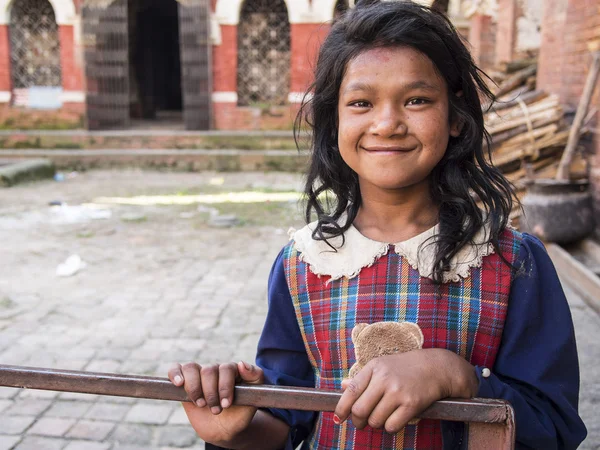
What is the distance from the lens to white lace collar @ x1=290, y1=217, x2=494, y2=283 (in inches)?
51.4

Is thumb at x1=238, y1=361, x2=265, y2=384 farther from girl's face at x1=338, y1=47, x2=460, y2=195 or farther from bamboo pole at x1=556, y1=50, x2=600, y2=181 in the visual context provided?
bamboo pole at x1=556, y1=50, x2=600, y2=181

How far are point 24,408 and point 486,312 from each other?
8.68 feet

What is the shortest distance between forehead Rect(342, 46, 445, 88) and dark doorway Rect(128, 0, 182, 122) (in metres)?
15.4

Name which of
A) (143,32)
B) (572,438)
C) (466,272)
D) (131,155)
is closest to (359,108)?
(466,272)

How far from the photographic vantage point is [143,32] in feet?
55.8

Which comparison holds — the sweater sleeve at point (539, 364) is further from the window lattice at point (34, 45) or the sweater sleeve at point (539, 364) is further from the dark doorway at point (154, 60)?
the dark doorway at point (154, 60)

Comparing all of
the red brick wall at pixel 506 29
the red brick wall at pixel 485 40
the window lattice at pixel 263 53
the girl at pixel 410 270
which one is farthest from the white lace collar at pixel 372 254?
the window lattice at pixel 263 53

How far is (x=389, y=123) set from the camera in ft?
4.10

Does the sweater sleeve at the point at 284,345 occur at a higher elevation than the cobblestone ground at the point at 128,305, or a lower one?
higher

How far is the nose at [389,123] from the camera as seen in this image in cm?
125

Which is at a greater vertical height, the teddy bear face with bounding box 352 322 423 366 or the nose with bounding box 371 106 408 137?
the nose with bounding box 371 106 408 137

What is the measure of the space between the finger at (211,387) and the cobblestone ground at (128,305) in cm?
187

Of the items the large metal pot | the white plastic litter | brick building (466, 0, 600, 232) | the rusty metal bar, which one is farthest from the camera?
brick building (466, 0, 600, 232)

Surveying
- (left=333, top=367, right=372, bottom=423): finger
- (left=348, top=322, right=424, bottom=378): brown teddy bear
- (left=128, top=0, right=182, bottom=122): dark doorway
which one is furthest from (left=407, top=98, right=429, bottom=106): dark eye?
(left=128, top=0, right=182, bottom=122): dark doorway
